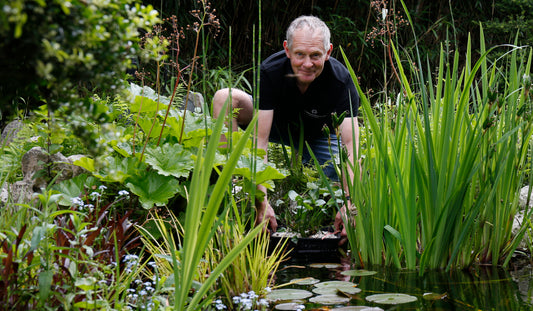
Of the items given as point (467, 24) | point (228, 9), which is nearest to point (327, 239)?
point (228, 9)

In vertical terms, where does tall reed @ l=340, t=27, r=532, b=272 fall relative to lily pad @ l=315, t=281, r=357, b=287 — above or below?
above

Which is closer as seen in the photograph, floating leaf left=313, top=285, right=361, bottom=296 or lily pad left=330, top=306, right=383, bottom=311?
lily pad left=330, top=306, right=383, bottom=311

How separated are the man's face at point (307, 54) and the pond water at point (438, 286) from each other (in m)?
1.13

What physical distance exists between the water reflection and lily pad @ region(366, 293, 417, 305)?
0.6 inches

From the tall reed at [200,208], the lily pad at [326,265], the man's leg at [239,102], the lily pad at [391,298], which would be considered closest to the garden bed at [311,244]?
the lily pad at [326,265]

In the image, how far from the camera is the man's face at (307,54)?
2.62 metres

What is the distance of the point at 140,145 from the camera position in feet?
7.52

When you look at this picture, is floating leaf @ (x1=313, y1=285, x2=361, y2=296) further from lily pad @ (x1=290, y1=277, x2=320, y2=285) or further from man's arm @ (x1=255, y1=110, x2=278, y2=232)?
man's arm @ (x1=255, y1=110, x2=278, y2=232)

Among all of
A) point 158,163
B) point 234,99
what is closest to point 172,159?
point 158,163

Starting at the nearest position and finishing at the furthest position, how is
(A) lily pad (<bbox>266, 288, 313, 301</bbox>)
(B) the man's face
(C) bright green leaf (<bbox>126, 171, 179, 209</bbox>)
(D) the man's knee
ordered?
(A) lily pad (<bbox>266, 288, 313, 301</bbox>)
(C) bright green leaf (<bbox>126, 171, 179, 209</bbox>)
(B) the man's face
(D) the man's knee

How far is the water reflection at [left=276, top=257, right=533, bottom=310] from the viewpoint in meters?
1.51

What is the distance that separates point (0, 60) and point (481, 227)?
5.57 feet

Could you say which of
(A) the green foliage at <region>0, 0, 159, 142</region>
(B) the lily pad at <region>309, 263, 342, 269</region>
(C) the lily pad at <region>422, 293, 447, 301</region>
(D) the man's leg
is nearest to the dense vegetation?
(A) the green foliage at <region>0, 0, 159, 142</region>

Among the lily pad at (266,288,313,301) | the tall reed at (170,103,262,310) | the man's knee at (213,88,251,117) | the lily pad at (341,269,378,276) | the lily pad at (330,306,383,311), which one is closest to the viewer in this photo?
the tall reed at (170,103,262,310)
